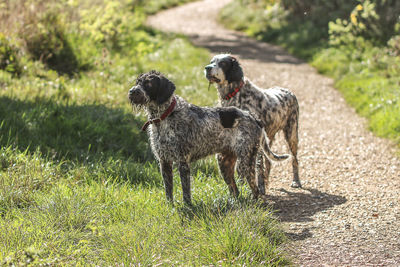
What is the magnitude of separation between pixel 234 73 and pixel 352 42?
381 inches

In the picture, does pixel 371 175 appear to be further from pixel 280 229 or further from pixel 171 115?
pixel 171 115

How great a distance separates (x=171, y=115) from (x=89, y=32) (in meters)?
8.23

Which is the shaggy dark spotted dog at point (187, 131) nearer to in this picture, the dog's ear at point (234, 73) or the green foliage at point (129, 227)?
the green foliage at point (129, 227)

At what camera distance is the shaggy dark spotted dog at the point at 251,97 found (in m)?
5.72

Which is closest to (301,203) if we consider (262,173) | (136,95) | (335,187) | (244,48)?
(262,173)

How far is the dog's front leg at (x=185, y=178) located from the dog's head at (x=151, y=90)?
0.66 m

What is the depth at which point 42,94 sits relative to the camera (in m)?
8.37

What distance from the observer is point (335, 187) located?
6.47 metres

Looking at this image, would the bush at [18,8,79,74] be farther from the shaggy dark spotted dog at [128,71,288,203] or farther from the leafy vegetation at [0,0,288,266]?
the shaggy dark spotted dog at [128,71,288,203]

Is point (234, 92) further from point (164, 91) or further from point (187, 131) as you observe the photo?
point (164, 91)

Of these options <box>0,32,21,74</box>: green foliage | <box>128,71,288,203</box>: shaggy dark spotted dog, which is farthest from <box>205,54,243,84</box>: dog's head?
<box>0,32,21,74</box>: green foliage

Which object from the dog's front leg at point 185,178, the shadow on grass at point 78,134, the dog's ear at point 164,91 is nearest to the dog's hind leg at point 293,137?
the shadow on grass at point 78,134

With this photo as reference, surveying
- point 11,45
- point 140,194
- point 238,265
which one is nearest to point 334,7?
point 11,45

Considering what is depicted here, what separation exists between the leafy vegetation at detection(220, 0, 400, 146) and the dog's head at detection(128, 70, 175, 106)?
5.17 m
